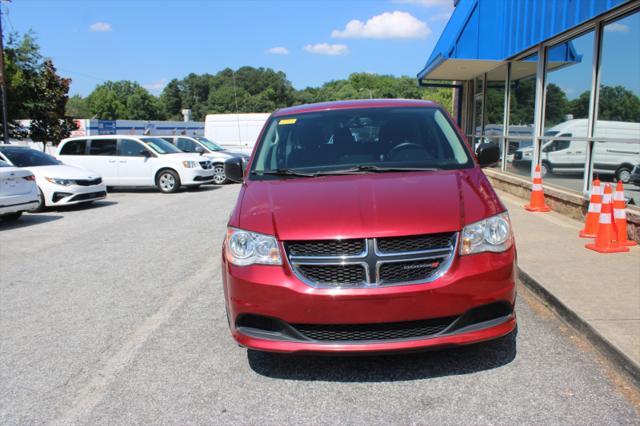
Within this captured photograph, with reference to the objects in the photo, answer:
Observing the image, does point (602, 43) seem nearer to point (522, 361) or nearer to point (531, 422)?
point (522, 361)

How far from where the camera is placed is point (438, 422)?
292 cm

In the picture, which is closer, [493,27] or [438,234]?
[438,234]

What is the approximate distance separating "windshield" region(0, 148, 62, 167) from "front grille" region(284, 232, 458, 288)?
10967mm

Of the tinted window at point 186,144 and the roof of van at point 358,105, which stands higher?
the roof of van at point 358,105

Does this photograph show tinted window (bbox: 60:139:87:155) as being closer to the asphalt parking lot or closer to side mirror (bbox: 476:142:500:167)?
Answer: the asphalt parking lot

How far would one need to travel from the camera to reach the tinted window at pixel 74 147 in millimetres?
16172

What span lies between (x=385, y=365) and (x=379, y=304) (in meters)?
0.77

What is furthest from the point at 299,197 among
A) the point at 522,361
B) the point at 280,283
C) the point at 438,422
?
the point at 522,361

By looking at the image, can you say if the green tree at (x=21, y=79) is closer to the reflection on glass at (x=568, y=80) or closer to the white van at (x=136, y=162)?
the white van at (x=136, y=162)

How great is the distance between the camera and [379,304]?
3.07m

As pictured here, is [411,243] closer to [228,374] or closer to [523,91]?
[228,374]

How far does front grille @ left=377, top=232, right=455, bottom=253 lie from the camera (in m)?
3.16

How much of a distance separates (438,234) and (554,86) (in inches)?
362

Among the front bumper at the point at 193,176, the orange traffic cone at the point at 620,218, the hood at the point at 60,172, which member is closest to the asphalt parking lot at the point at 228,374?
the orange traffic cone at the point at 620,218
